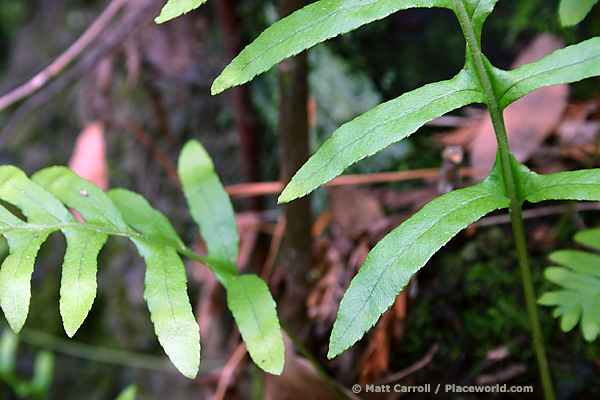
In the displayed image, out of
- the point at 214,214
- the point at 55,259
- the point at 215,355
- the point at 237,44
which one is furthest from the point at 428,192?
the point at 55,259

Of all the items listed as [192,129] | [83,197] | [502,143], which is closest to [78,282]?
[83,197]

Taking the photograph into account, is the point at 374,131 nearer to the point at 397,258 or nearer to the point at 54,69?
the point at 397,258

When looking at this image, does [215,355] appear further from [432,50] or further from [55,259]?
[432,50]

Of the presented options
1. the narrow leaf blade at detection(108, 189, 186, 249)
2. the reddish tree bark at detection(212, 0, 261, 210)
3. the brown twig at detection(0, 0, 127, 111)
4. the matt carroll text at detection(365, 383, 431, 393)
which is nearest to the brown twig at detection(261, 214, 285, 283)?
the reddish tree bark at detection(212, 0, 261, 210)

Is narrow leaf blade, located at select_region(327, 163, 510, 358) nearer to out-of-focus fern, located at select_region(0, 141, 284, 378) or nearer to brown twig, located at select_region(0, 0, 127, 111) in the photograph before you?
out-of-focus fern, located at select_region(0, 141, 284, 378)

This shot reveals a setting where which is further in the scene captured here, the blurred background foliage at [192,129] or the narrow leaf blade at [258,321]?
the blurred background foliage at [192,129]

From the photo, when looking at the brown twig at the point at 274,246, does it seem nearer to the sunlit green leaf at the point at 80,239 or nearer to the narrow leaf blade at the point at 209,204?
the narrow leaf blade at the point at 209,204

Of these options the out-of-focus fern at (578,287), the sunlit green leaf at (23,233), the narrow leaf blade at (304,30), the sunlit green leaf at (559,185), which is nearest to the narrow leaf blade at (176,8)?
the narrow leaf blade at (304,30)
